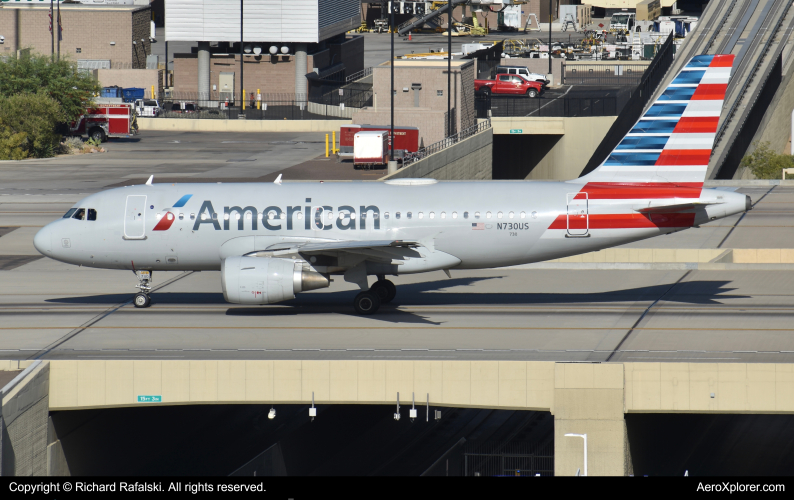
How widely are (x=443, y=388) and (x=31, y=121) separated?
61.9 metres

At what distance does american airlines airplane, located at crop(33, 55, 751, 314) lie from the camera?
1304 inches

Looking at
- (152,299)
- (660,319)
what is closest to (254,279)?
(152,299)

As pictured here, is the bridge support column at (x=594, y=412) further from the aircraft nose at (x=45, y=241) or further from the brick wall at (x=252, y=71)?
the brick wall at (x=252, y=71)

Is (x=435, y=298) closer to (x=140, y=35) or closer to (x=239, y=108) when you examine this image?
(x=239, y=108)

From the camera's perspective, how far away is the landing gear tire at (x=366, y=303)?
1359 inches

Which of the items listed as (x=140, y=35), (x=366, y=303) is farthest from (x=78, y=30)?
(x=366, y=303)

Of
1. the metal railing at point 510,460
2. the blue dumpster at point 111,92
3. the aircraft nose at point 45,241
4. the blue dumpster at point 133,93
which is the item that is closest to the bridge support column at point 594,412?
the metal railing at point 510,460

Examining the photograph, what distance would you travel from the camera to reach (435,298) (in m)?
38.1

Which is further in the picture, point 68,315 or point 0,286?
point 0,286

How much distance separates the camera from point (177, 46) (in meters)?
153

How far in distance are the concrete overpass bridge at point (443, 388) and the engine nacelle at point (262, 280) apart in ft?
14.7

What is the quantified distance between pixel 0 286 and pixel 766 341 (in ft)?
99.2

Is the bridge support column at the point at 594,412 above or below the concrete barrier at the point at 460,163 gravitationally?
below

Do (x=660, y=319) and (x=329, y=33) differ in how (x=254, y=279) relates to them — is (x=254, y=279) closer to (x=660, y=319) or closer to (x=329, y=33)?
(x=660, y=319)
